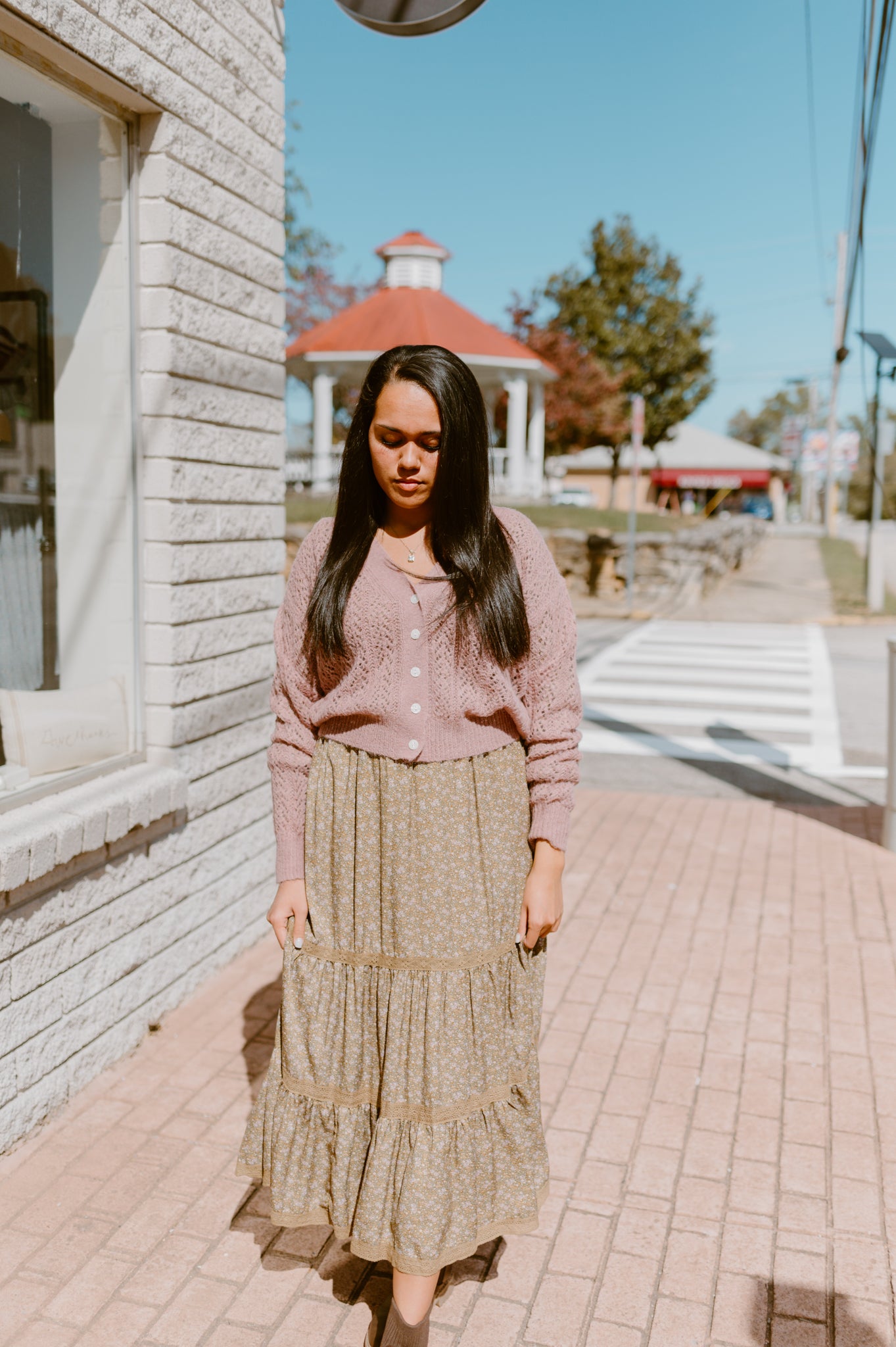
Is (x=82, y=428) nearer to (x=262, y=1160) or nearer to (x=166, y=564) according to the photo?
(x=166, y=564)

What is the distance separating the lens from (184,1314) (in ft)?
8.10

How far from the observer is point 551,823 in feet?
7.69

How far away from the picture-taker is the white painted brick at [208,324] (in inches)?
143

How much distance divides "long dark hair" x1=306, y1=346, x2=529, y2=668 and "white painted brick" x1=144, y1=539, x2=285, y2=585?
60.0 inches

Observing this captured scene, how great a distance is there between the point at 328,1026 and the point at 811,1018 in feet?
7.92

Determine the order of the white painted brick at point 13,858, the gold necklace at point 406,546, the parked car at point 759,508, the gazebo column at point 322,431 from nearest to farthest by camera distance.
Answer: the gold necklace at point 406,546, the white painted brick at point 13,858, the gazebo column at point 322,431, the parked car at point 759,508

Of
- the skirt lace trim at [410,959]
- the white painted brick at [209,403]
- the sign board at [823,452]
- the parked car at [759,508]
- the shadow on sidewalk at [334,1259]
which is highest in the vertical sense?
the sign board at [823,452]

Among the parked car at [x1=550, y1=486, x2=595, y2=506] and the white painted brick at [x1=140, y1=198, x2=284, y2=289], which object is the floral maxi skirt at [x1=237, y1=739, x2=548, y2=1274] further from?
the parked car at [x1=550, y1=486, x2=595, y2=506]

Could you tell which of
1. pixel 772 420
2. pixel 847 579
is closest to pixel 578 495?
pixel 847 579

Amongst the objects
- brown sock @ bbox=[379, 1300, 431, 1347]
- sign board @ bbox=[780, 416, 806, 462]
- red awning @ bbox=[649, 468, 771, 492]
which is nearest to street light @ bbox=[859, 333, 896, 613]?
brown sock @ bbox=[379, 1300, 431, 1347]

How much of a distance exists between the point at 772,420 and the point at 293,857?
4859 inches

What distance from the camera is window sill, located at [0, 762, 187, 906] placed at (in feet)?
9.74

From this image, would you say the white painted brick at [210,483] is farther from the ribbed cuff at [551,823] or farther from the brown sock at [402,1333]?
the brown sock at [402,1333]

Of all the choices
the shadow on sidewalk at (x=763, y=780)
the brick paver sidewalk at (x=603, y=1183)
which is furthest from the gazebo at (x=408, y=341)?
the brick paver sidewalk at (x=603, y=1183)
